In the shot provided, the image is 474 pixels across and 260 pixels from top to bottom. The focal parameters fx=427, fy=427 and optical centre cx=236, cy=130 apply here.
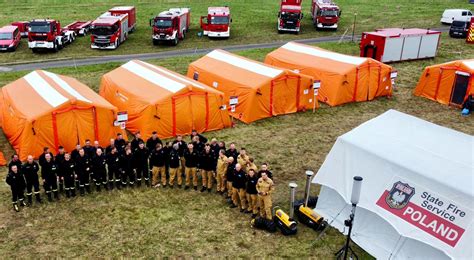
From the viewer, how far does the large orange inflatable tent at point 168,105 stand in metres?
17.7

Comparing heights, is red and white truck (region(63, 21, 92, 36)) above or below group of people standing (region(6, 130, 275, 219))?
above

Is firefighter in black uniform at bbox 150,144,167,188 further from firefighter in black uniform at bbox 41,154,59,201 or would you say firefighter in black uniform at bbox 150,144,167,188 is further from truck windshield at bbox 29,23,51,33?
truck windshield at bbox 29,23,51,33

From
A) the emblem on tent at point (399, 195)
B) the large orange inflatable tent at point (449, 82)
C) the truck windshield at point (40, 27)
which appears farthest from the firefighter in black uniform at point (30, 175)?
the truck windshield at point (40, 27)

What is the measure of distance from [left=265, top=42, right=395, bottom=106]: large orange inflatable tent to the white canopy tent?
908cm

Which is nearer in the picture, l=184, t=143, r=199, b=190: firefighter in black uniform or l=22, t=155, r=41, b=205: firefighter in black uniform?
l=22, t=155, r=41, b=205: firefighter in black uniform

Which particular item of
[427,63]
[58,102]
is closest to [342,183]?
[58,102]

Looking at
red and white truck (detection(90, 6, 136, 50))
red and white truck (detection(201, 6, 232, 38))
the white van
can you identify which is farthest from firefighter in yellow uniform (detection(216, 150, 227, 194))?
the white van

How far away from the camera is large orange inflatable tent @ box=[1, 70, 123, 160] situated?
15.6 meters

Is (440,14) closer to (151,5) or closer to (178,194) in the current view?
(151,5)

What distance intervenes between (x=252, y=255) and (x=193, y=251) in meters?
1.57

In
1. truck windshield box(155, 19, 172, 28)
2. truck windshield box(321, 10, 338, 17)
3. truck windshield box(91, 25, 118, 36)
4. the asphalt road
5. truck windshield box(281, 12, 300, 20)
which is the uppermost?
truck windshield box(321, 10, 338, 17)

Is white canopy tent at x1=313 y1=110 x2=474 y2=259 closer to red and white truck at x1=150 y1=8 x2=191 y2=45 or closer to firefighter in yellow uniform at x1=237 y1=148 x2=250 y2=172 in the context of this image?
firefighter in yellow uniform at x1=237 y1=148 x2=250 y2=172

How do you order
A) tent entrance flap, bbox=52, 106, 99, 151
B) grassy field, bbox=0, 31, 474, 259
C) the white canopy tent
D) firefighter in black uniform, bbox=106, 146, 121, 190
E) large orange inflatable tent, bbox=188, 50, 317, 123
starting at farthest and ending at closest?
large orange inflatable tent, bbox=188, 50, 317, 123
tent entrance flap, bbox=52, 106, 99, 151
firefighter in black uniform, bbox=106, 146, 121, 190
grassy field, bbox=0, 31, 474, 259
the white canopy tent

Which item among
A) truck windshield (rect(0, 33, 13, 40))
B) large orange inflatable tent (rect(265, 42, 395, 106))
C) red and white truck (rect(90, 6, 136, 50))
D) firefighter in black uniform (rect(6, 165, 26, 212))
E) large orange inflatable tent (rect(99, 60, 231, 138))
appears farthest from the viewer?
red and white truck (rect(90, 6, 136, 50))
